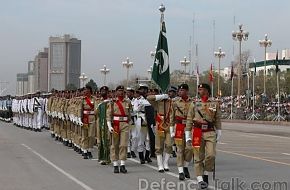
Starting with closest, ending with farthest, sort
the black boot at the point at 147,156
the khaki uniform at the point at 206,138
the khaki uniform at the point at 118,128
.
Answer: the khaki uniform at the point at 206,138, the khaki uniform at the point at 118,128, the black boot at the point at 147,156

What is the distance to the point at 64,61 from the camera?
284ft

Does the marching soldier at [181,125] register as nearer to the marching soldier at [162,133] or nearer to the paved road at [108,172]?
the paved road at [108,172]

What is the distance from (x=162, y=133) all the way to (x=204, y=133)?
2946 millimetres

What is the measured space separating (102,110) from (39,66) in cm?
8199

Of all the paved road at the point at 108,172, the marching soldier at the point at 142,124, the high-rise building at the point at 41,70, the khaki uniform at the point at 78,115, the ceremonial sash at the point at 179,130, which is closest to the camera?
the paved road at the point at 108,172

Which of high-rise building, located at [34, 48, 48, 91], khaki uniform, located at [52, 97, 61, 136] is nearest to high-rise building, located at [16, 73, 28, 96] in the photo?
high-rise building, located at [34, 48, 48, 91]

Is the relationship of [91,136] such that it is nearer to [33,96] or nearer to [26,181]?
[26,181]

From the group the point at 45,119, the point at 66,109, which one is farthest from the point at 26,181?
the point at 45,119

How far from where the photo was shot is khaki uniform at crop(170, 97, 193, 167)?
12695 millimetres

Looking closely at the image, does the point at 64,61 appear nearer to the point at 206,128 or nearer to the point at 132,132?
the point at 132,132

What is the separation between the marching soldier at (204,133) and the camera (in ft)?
36.0

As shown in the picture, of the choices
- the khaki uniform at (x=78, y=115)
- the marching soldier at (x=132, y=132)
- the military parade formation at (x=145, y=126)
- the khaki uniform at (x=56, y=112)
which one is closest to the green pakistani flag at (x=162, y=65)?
the military parade formation at (x=145, y=126)

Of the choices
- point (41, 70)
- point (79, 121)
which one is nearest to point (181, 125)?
point (79, 121)
